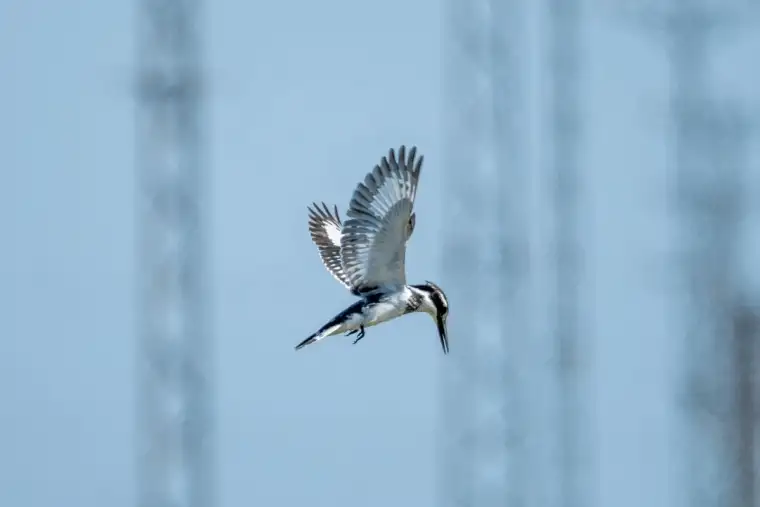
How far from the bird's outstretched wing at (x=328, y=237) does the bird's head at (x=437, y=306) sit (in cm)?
112

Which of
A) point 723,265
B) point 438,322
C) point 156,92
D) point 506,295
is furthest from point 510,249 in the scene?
point 156,92

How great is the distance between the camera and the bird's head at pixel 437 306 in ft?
87.5

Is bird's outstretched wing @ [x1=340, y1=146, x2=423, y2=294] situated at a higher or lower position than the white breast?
higher

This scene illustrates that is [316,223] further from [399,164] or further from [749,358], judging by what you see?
[749,358]

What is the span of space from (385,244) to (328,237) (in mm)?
2601

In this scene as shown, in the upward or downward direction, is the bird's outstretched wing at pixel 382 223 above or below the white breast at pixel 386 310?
above

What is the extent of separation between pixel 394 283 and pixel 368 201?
847 millimetres

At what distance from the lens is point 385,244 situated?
26.6 metres

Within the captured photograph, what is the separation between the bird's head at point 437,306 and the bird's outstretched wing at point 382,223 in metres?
0.25

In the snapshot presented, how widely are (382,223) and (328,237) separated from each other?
2.75 meters

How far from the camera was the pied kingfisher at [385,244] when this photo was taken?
2642 cm

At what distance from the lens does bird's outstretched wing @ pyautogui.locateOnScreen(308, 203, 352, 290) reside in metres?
28.2

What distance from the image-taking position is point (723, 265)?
32062mm

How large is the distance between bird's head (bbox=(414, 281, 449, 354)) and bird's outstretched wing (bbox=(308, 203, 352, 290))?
1.12m
